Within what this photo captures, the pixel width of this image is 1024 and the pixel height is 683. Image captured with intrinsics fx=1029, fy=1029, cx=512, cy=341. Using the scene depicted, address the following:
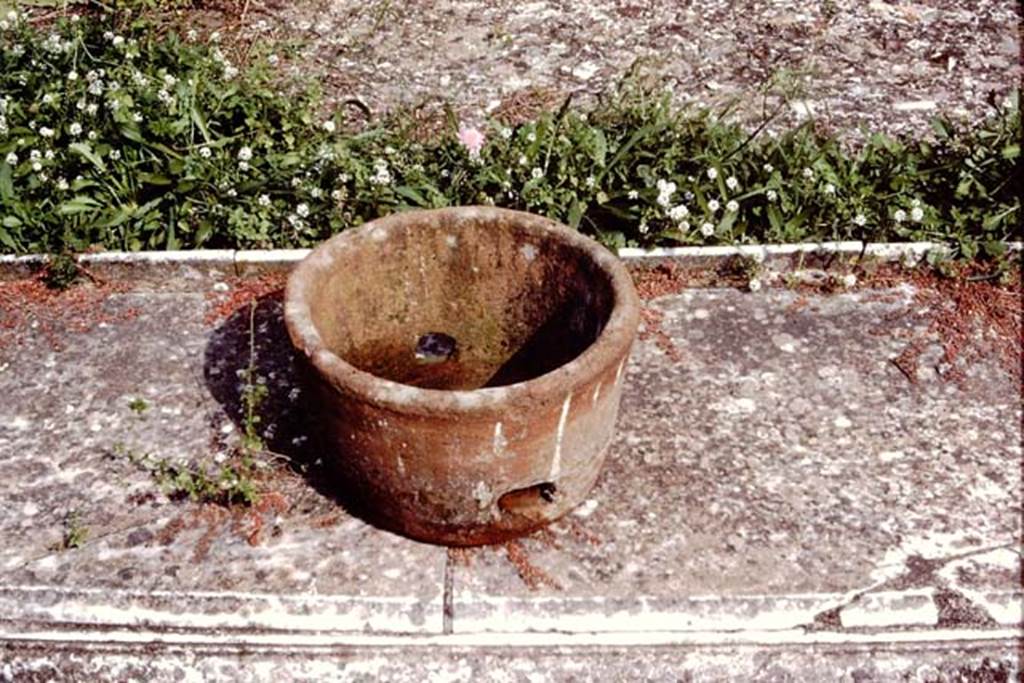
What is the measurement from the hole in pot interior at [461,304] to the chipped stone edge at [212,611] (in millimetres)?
854

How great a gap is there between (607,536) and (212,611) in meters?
1.21

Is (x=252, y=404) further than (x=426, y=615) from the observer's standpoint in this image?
Yes

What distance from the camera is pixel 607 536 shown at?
10.6 feet

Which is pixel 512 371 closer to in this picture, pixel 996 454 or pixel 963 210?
pixel 996 454

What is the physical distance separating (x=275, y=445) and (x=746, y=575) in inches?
63.6

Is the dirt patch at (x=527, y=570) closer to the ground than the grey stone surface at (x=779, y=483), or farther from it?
closer to the ground

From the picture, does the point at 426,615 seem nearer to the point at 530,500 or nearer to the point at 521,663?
the point at 521,663

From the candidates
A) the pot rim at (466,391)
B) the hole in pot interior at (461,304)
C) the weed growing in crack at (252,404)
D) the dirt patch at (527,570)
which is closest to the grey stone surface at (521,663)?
the dirt patch at (527,570)

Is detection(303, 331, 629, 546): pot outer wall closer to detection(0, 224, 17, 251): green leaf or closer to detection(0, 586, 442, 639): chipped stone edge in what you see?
detection(0, 586, 442, 639): chipped stone edge

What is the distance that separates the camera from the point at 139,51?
527cm

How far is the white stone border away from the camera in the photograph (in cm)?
425

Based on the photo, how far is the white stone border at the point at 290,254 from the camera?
167 inches

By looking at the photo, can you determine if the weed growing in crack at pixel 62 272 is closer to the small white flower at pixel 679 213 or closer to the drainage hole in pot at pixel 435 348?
the drainage hole in pot at pixel 435 348

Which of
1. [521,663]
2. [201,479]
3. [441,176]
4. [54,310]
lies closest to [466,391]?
[521,663]
